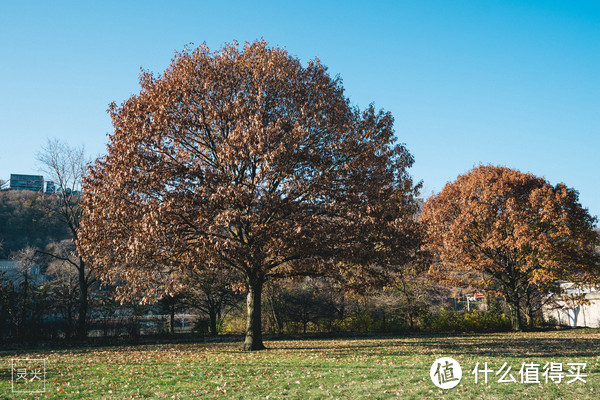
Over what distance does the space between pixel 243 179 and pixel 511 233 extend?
1811 centimetres

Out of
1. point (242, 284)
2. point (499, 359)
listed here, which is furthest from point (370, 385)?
point (242, 284)

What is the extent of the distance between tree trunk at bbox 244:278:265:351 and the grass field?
141cm

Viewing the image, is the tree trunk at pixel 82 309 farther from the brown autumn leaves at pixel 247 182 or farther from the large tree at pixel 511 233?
the large tree at pixel 511 233

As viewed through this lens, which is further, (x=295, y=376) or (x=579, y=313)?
(x=579, y=313)

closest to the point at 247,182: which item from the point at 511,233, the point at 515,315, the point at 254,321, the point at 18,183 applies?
the point at 254,321

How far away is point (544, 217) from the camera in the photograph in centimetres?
2478

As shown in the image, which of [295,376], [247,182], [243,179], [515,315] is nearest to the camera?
[295,376]

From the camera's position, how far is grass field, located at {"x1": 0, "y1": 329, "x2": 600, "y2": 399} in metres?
8.45

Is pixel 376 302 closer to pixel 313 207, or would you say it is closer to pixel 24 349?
pixel 313 207

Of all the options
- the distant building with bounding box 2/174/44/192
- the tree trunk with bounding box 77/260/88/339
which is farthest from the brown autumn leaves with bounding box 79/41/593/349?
the distant building with bounding box 2/174/44/192

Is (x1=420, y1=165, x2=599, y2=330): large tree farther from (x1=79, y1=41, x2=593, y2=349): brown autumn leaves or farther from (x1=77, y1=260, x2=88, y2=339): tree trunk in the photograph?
(x1=77, y1=260, x2=88, y2=339): tree trunk

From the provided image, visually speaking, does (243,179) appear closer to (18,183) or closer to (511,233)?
(511,233)

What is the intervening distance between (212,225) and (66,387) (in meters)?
5.77

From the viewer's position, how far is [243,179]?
15.9 m
